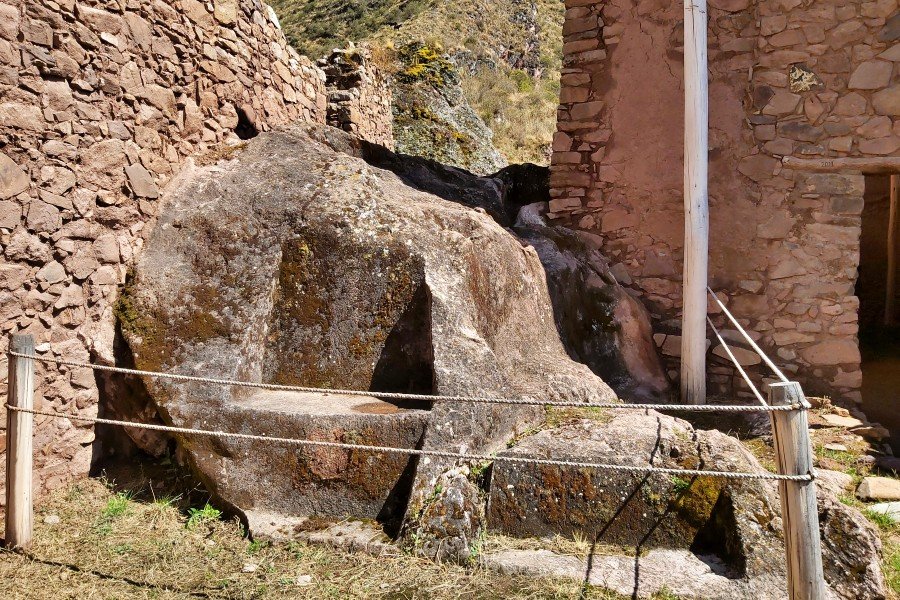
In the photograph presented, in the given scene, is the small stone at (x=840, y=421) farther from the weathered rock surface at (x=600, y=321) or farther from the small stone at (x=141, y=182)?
the small stone at (x=141, y=182)

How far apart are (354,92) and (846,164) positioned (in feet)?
16.0

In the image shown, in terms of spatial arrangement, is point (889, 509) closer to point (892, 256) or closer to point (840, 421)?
point (840, 421)

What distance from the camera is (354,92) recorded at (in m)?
A: 7.33

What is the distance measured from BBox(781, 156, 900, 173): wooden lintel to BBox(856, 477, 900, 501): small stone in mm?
2627

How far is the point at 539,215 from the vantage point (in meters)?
6.69

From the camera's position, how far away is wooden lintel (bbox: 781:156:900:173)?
5402 millimetres

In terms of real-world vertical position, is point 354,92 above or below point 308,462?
above

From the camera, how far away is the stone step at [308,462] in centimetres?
341

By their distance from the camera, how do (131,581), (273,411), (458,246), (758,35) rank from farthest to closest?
(758,35)
(458,246)
(273,411)
(131,581)

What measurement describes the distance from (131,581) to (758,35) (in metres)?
6.07

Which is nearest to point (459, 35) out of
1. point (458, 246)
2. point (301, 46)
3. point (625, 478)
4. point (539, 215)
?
point (301, 46)

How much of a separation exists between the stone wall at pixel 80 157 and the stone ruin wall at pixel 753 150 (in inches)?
143

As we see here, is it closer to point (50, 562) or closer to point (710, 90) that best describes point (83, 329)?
point (50, 562)

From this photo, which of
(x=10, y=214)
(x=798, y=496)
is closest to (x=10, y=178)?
(x=10, y=214)
